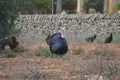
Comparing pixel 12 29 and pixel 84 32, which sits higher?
pixel 12 29

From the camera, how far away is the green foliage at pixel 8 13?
1260cm

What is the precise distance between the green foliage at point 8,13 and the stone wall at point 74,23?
993 centimetres

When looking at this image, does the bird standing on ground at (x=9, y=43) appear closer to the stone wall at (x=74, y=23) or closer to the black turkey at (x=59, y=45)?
the black turkey at (x=59, y=45)

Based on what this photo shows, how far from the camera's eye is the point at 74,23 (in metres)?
23.8

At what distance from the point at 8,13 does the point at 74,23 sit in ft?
36.8

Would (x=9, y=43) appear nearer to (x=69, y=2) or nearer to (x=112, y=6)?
(x=112, y=6)

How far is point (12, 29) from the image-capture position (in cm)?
1419

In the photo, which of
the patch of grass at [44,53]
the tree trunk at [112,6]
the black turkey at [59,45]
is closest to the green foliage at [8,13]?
the patch of grass at [44,53]

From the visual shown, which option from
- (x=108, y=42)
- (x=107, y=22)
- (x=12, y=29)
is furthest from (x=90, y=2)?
(x=12, y=29)

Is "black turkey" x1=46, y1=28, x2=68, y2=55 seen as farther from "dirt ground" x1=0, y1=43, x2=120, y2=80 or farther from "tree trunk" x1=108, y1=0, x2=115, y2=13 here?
"tree trunk" x1=108, y1=0, x2=115, y2=13

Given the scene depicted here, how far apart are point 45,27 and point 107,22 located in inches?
140

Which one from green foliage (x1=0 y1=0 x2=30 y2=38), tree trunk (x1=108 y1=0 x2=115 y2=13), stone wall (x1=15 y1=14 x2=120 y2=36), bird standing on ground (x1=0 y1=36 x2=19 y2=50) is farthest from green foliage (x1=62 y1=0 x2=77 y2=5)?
green foliage (x1=0 y1=0 x2=30 y2=38)

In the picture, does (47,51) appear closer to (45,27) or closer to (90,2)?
(45,27)

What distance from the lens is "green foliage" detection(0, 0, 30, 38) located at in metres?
12.6
